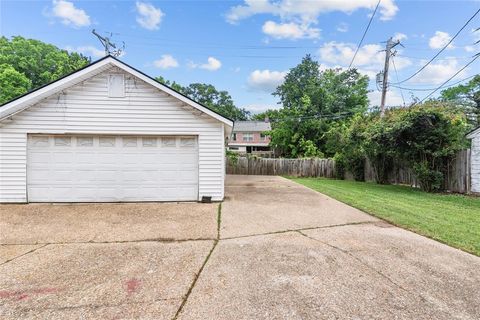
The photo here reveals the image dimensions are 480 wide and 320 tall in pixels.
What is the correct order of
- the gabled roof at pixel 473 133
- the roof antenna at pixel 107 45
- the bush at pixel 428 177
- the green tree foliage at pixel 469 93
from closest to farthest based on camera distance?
the roof antenna at pixel 107 45 < the gabled roof at pixel 473 133 < the bush at pixel 428 177 < the green tree foliage at pixel 469 93

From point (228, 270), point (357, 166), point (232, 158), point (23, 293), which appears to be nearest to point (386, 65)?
point (357, 166)

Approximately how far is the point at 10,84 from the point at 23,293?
30.5 meters

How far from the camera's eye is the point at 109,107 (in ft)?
25.7

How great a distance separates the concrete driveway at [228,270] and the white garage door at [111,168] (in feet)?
5.66

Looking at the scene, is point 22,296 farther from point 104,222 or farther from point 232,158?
point 232,158

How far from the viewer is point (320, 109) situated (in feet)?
90.3

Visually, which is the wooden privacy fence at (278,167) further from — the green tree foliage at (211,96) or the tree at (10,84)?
the green tree foliage at (211,96)

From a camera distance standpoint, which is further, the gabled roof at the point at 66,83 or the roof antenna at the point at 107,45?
the roof antenna at the point at 107,45

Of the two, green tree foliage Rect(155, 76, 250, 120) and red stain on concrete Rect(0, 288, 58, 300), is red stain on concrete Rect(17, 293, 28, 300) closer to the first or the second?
red stain on concrete Rect(0, 288, 58, 300)

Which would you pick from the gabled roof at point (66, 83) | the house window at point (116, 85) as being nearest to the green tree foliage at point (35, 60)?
the gabled roof at point (66, 83)

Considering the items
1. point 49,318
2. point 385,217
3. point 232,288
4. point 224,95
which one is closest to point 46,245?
point 49,318

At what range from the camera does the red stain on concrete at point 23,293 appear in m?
2.87

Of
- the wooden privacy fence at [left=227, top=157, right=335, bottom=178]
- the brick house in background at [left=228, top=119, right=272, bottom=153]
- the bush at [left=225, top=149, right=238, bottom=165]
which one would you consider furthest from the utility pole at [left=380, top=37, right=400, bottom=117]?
the brick house in background at [left=228, top=119, right=272, bottom=153]

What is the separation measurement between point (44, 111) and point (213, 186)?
5207 mm
